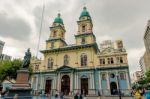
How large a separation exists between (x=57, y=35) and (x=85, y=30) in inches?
378

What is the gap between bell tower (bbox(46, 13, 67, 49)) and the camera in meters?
43.8

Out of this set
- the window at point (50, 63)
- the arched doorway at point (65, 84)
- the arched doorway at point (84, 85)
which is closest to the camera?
the arched doorway at point (84, 85)

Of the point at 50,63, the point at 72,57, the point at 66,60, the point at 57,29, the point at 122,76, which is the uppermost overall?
the point at 57,29

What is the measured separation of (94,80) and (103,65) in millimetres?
4683

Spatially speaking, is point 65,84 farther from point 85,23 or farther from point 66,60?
point 85,23

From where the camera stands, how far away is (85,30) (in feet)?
139

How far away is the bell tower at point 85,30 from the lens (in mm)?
40375

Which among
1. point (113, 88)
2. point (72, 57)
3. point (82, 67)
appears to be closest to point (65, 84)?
point (82, 67)

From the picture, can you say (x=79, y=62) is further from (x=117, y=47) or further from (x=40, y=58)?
(x=40, y=58)

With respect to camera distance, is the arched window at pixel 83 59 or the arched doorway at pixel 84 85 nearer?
the arched doorway at pixel 84 85

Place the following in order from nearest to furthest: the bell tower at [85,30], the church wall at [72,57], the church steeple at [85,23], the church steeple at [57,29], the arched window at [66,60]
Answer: the church wall at [72,57] < the arched window at [66,60] < the bell tower at [85,30] < the church steeple at [85,23] < the church steeple at [57,29]

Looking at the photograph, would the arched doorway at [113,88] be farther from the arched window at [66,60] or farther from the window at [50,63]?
the window at [50,63]

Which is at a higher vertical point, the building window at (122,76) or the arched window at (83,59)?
the arched window at (83,59)

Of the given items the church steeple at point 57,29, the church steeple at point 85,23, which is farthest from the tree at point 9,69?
the church steeple at point 85,23
